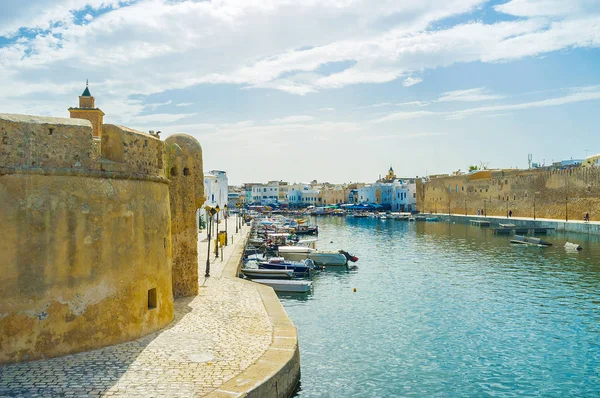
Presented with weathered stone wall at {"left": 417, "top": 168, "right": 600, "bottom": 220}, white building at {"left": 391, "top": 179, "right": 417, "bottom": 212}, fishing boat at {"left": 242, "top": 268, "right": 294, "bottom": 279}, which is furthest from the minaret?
white building at {"left": 391, "top": 179, "right": 417, "bottom": 212}

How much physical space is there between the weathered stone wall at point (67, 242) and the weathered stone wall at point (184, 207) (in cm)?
412

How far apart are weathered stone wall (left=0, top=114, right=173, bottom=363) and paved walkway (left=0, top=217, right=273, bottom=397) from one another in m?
0.43

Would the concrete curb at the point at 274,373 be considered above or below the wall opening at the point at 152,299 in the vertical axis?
below

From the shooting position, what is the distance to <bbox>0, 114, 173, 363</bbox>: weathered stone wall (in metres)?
8.19

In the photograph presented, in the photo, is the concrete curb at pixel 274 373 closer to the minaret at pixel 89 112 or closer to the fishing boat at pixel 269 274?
the minaret at pixel 89 112

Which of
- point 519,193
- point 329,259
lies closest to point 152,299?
point 329,259

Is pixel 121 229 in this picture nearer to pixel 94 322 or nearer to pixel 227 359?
pixel 94 322

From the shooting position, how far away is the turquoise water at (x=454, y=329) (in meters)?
11.6

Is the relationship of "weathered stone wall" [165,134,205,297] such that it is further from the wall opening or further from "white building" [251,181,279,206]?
"white building" [251,181,279,206]

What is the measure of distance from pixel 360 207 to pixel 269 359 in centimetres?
9264

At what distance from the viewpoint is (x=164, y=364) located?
8.55 m

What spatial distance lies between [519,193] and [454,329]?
55.9 meters

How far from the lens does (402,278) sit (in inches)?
1013

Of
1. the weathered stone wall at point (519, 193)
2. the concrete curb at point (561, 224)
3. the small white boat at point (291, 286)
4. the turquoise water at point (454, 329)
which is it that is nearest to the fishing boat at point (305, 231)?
the turquoise water at point (454, 329)
